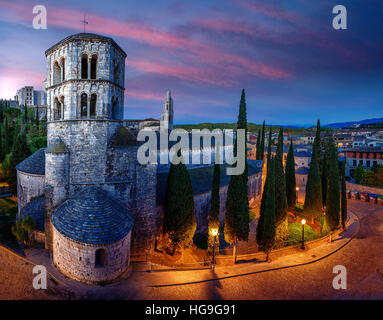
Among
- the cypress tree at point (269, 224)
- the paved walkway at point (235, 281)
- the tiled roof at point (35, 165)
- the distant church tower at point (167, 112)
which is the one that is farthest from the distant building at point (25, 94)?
the cypress tree at point (269, 224)

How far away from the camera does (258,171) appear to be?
3669 centimetres

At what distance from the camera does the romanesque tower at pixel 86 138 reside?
14328 millimetres

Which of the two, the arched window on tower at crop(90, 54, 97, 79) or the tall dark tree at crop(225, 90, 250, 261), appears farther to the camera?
the tall dark tree at crop(225, 90, 250, 261)

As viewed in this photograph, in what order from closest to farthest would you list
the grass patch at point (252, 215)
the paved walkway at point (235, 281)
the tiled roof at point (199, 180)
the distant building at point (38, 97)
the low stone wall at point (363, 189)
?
the paved walkway at point (235, 281)
the tiled roof at point (199, 180)
the grass patch at point (252, 215)
the low stone wall at point (363, 189)
the distant building at point (38, 97)

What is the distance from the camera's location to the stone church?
12.5 m

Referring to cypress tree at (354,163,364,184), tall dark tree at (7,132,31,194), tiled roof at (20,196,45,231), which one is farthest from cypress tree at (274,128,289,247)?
tall dark tree at (7,132,31,194)

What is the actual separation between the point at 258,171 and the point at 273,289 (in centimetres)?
2543

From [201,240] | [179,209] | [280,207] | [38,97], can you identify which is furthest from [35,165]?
[38,97]

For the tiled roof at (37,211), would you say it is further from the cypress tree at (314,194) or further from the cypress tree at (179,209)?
the cypress tree at (314,194)

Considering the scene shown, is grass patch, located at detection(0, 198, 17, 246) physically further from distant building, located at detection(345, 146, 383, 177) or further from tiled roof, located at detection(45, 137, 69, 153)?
distant building, located at detection(345, 146, 383, 177)

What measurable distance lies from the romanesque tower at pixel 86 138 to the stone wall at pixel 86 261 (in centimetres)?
122

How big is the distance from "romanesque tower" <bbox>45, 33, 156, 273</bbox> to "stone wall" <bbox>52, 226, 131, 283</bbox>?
122 centimetres
